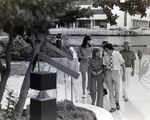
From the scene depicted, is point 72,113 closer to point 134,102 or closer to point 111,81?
point 111,81

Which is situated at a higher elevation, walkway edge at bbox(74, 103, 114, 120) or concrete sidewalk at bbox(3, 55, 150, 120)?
walkway edge at bbox(74, 103, 114, 120)

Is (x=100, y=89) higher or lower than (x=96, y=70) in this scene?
lower

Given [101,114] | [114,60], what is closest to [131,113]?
[114,60]

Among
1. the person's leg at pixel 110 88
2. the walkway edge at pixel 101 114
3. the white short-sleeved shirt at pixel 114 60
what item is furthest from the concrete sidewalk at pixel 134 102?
the walkway edge at pixel 101 114

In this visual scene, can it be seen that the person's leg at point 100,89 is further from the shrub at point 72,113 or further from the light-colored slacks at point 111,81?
the shrub at point 72,113

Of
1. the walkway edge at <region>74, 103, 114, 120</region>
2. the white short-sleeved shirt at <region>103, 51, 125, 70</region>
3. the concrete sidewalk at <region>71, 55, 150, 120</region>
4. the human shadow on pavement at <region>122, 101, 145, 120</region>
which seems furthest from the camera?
the white short-sleeved shirt at <region>103, 51, 125, 70</region>

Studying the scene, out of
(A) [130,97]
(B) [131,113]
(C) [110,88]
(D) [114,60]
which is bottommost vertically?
(A) [130,97]

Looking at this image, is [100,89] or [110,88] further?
[110,88]

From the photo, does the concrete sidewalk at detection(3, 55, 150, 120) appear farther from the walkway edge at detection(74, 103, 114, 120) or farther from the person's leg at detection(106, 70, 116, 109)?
the walkway edge at detection(74, 103, 114, 120)

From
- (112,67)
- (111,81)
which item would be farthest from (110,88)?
(112,67)

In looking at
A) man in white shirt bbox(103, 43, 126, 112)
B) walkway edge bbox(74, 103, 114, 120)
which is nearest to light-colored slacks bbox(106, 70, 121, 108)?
man in white shirt bbox(103, 43, 126, 112)

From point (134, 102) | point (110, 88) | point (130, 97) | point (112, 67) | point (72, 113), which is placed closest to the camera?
point (72, 113)

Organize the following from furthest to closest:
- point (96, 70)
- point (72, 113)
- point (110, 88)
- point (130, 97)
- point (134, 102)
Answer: point (130, 97), point (134, 102), point (110, 88), point (96, 70), point (72, 113)

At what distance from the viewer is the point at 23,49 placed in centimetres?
1559
